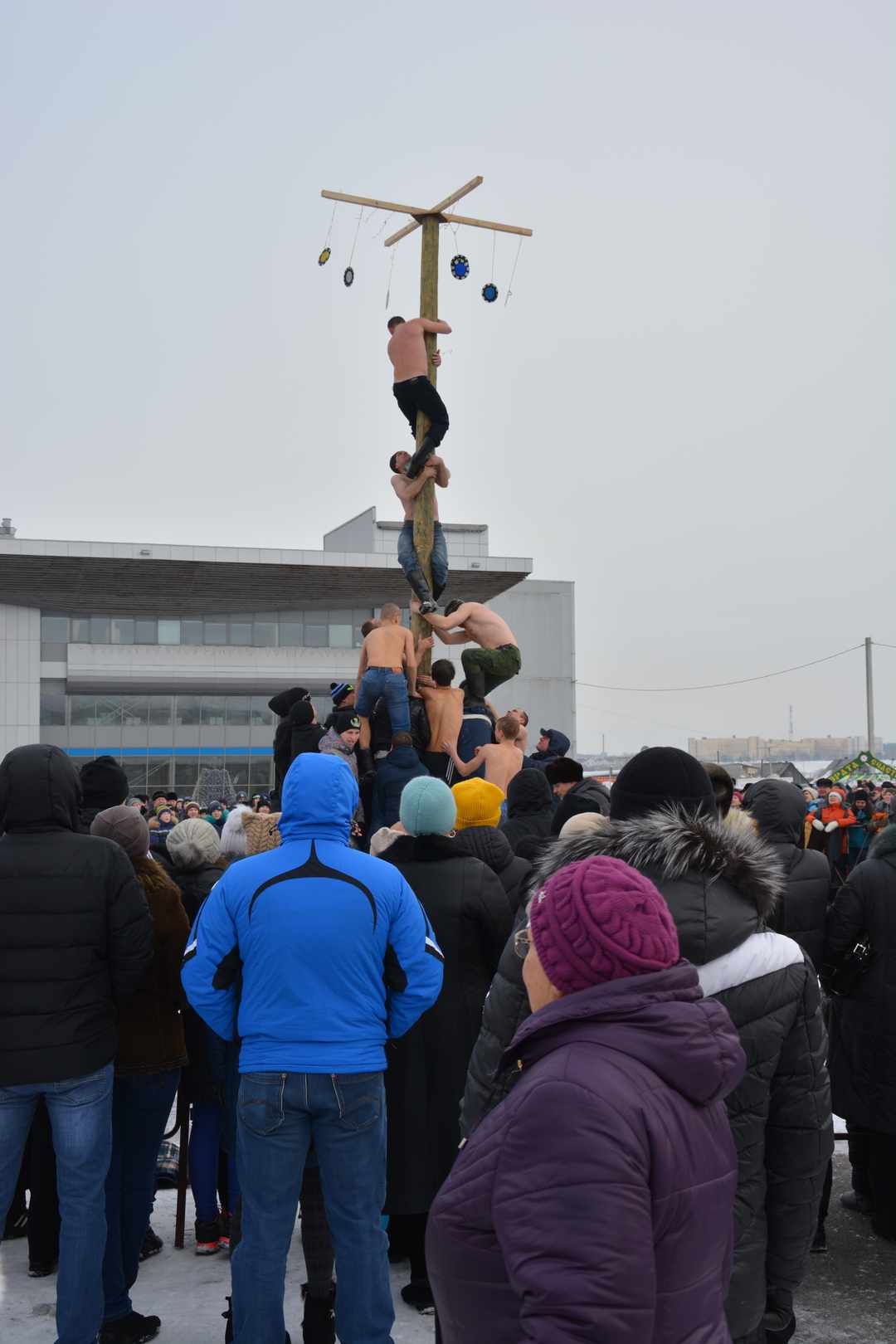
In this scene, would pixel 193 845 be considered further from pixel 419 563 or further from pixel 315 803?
pixel 419 563

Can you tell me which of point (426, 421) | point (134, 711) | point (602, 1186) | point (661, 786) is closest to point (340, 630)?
point (134, 711)

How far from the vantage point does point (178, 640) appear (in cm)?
4472

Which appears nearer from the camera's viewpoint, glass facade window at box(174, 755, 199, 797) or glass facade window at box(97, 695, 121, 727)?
glass facade window at box(97, 695, 121, 727)

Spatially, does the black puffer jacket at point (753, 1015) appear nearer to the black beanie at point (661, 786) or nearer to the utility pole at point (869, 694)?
the black beanie at point (661, 786)

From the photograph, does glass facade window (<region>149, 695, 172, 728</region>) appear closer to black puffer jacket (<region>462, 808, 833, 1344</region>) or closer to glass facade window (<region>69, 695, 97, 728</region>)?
glass facade window (<region>69, 695, 97, 728</region>)

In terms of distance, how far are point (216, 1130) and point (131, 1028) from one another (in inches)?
39.2

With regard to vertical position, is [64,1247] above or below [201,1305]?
above

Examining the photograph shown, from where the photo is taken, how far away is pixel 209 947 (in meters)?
3.83

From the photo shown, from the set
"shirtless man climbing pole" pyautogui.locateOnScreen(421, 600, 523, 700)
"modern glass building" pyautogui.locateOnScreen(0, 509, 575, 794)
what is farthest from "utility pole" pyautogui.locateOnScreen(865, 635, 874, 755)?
"shirtless man climbing pole" pyautogui.locateOnScreen(421, 600, 523, 700)

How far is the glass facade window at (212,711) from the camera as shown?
44844 millimetres

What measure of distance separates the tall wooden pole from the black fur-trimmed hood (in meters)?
9.03

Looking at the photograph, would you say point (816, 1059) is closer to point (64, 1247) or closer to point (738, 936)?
point (738, 936)

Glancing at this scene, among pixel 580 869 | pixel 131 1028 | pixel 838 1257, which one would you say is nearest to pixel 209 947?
pixel 131 1028

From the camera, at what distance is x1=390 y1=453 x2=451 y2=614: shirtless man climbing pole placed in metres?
11.8
